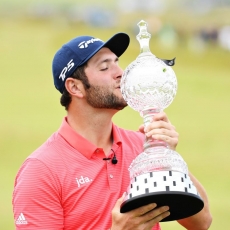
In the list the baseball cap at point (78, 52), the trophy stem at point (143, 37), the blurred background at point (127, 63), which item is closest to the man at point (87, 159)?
the baseball cap at point (78, 52)

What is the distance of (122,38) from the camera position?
3303 mm

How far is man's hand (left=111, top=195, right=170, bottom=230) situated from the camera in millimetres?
2789

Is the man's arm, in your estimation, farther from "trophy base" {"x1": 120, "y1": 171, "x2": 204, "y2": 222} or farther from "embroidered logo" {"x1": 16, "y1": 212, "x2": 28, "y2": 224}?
"embroidered logo" {"x1": 16, "y1": 212, "x2": 28, "y2": 224}

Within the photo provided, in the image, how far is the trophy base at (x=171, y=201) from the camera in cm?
273

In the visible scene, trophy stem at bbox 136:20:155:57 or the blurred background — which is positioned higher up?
the blurred background

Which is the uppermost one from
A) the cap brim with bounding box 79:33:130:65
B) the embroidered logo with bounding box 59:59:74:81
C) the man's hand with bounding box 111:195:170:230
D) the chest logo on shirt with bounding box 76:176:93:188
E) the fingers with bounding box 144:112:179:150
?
the cap brim with bounding box 79:33:130:65

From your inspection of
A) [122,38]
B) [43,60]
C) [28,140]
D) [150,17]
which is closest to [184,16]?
[150,17]

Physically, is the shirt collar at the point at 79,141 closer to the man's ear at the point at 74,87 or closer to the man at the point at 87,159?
the man at the point at 87,159

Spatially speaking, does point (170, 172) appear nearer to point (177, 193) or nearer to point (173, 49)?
point (177, 193)

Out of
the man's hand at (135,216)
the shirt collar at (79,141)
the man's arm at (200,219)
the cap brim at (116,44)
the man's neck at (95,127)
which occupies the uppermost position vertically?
the cap brim at (116,44)

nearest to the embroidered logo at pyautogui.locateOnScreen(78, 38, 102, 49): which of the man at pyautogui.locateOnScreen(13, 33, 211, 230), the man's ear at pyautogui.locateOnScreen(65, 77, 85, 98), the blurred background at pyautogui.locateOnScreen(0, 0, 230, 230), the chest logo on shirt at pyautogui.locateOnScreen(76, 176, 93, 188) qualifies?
the man at pyautogui.locateOnScreen(13, 33, 211, 230)

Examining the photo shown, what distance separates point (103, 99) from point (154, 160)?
0.45 m

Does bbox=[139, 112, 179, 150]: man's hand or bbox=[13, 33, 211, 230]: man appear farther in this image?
bbox=[13, 33, 211, 230]: man

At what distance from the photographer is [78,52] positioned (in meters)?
3.29
